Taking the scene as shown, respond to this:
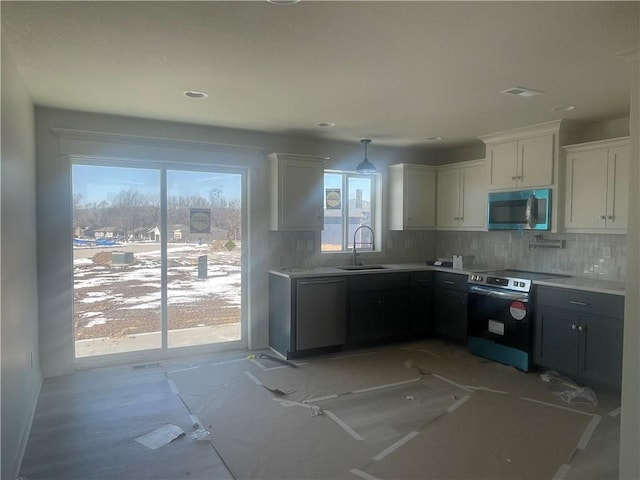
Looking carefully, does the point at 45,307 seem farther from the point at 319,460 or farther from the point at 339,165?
the point at 339,165

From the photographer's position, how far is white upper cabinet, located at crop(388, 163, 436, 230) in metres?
5.73

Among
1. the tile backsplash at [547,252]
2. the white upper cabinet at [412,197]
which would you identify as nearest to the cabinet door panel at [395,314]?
the white upper cabinet at [412,197]

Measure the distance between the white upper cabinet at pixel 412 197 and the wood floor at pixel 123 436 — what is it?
113 inches

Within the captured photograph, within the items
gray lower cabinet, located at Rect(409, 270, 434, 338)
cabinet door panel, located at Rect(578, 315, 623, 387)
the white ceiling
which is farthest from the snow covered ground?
cabinet door panel, located at Rect(578, 315, 623, 387)

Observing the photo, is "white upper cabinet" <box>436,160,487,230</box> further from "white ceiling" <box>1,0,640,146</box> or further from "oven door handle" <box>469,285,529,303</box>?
"white ceiling" <box>1,0,640,146</box>

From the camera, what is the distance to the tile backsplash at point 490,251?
14.2 ft

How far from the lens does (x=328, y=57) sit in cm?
269

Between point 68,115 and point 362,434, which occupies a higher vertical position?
point 68,115

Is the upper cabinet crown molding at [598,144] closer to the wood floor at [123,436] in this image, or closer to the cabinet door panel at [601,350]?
the cabinet door panel at [601,350]

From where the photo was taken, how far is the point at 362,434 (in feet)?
9.87

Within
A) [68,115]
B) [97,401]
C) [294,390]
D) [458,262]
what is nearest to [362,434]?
[294,390]

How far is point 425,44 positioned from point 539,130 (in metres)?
2.60

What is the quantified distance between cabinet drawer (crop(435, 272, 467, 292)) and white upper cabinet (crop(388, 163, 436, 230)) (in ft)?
2.66

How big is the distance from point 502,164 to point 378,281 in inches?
A: 75.5
